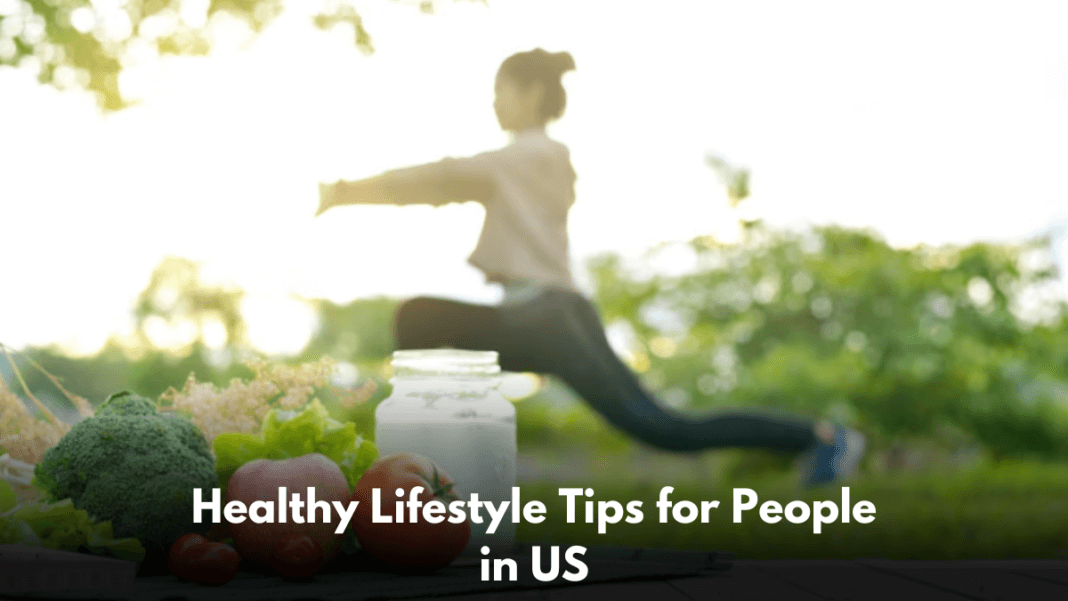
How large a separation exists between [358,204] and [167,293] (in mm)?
11386

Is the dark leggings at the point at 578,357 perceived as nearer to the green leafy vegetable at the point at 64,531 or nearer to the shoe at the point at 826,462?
the shoe at the point at 826,462

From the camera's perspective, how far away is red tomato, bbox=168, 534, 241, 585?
1.38 meters

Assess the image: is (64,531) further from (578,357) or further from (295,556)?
(578,357)

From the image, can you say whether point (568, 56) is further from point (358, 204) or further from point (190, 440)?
point (190, 440)

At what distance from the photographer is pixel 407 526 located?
1488 mm

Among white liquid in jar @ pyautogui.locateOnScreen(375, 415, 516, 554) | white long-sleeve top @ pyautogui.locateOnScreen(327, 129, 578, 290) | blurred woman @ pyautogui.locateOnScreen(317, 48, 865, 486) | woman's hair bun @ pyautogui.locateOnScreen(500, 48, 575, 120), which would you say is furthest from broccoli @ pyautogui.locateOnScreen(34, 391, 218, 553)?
woman's hair bun @ pyautogui.locateOnScreen(500, 48, 575, 120)

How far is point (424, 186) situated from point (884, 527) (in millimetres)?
2781

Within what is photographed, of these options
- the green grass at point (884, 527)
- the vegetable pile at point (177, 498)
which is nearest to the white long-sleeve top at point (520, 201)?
the green grass at point (884, 527)

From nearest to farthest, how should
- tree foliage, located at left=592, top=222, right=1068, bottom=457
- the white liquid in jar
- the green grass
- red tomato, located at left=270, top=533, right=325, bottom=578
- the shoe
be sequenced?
red tomato, located at left=270, top=533, right=325, bottom=578, the white liquid in jar, the green grass, the shoe, tree foliage, located at left=592, top=222, right=1068, bottom=457

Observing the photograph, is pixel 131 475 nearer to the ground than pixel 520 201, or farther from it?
nearer to the ground

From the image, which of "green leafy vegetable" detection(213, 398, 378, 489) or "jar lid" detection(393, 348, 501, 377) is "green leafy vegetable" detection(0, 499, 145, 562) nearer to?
"green leafy vegetable" detection(213, 398, 378, 489)

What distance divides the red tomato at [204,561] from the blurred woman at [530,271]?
182 cm

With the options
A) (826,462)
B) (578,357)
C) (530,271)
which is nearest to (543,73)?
(530,271)

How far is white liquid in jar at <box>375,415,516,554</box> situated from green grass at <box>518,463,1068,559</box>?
99 cm
